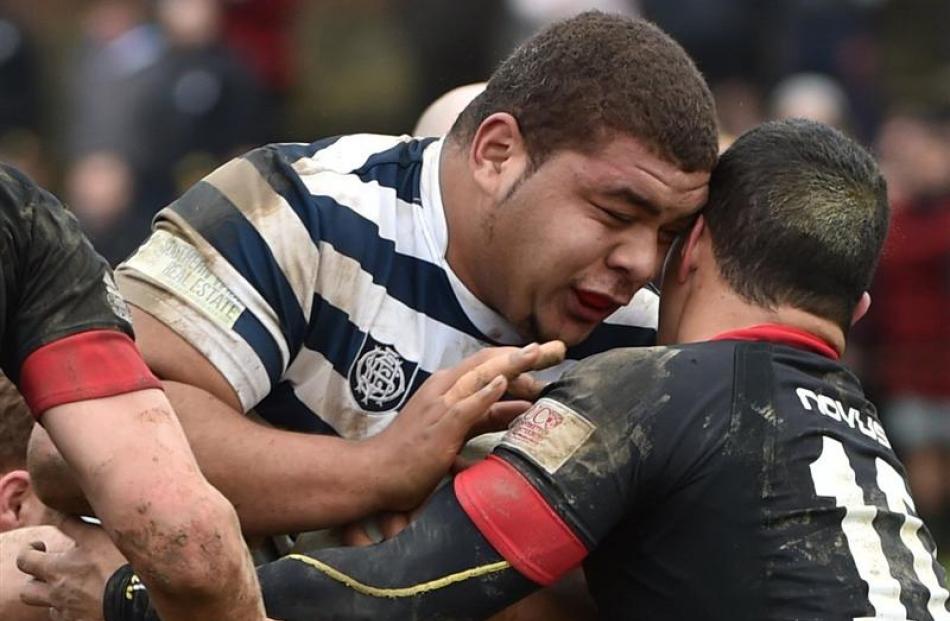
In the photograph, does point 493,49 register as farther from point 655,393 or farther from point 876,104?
point 655,393

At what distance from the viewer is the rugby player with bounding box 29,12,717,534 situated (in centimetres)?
420

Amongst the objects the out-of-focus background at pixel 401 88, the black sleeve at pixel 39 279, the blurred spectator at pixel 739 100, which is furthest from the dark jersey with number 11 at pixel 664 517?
the blurred spectator at pixel 739 100

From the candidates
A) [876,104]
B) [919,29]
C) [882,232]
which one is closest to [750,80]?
[876,104]

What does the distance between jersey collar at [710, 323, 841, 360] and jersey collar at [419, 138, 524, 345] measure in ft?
1.73

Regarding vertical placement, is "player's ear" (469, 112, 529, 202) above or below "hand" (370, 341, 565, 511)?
above

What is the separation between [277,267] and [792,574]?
1.21 m

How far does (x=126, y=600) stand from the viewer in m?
4.04

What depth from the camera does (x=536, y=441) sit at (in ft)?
13.1

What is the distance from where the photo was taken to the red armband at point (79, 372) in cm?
350

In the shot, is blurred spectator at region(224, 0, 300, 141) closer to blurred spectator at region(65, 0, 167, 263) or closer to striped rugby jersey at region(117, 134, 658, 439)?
blurred spectator at region(65, 0, 167, 263)

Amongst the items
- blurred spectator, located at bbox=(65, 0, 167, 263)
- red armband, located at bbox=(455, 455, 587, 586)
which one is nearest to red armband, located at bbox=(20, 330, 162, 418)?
red armband, located at bbox=(455, 455, 587, 586)

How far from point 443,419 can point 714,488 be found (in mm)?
556

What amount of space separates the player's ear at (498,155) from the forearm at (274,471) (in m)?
0.63

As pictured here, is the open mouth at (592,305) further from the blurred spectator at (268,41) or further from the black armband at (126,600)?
the blurred spectator at (268,41)
